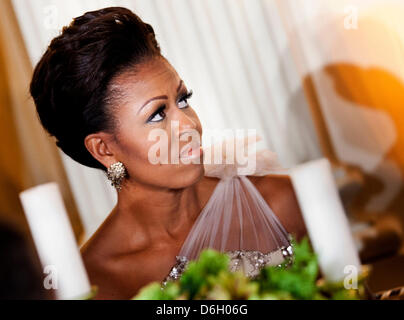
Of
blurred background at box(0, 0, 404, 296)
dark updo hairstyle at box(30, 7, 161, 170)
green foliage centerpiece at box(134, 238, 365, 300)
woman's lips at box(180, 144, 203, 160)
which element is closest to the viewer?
green foliage centerpiece at box(134, 238, 365, 300)

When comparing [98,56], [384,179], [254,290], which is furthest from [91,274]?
[384,179]

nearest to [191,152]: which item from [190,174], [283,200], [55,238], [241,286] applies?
[190,174]

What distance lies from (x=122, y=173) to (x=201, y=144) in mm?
212

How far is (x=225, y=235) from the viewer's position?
4.56 feet

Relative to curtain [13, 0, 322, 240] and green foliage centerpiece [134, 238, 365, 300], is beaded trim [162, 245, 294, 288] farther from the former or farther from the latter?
green foliage centerpiece [134, 238, 365, 300]

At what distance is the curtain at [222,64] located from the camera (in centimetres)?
144

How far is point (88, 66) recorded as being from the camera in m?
1.23

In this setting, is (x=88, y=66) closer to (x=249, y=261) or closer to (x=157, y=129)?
(x=157, y=129)

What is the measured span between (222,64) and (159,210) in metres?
0.45

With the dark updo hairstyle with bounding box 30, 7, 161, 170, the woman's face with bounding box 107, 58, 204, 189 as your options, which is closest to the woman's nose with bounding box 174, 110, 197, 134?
the woman's face with bounding box 107, 58, 204, 189

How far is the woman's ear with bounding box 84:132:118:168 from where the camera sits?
1.31 metres

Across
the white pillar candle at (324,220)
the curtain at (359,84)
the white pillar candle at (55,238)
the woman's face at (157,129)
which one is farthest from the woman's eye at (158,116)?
the curtain at (359,84)

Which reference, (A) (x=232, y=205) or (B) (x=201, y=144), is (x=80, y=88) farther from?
(A) (x=232, y=205)
